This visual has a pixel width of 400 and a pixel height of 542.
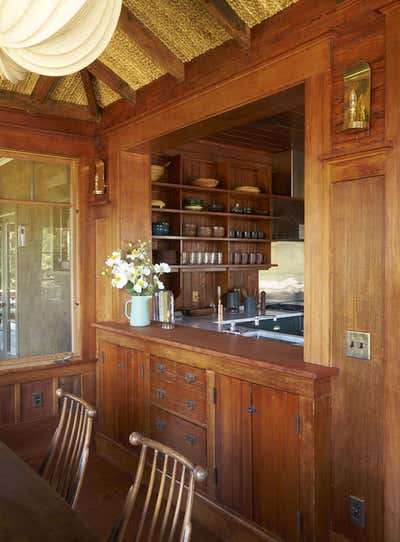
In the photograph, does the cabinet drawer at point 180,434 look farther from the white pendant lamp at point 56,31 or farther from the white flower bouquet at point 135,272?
the white pendant lamp at point 56,31

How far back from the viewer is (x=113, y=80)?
11.8 feet

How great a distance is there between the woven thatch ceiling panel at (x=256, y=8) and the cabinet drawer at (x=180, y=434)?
2305 millimetres

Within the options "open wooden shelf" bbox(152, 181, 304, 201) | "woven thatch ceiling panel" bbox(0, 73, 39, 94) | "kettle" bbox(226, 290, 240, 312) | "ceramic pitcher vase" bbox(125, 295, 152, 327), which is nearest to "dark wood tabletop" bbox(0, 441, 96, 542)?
"ceramic pitcher vase" bbox(125, 295, 152, 327)

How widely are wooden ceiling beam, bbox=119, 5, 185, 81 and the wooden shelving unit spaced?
1821 mm

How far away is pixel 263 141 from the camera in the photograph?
17.8 ft

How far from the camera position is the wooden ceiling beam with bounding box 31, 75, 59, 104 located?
358 centimetres

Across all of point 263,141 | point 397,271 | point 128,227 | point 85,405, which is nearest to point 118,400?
point 128,227

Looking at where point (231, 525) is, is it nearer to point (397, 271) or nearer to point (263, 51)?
point (397, 271)

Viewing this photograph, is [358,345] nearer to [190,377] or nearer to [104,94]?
[190,377]

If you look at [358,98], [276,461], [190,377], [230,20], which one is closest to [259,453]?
[276,461]

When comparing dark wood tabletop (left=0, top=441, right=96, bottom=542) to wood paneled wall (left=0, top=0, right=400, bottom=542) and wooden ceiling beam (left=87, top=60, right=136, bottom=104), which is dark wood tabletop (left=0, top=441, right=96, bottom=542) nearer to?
wood paneled wall (left=0, top=0, right=400, bottom=542)

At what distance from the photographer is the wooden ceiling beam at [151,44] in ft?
9.50

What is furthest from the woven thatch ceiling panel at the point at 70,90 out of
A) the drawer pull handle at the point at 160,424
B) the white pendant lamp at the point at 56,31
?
the drawer pull handle at the point at 160,424

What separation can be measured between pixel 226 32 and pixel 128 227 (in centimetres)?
171
